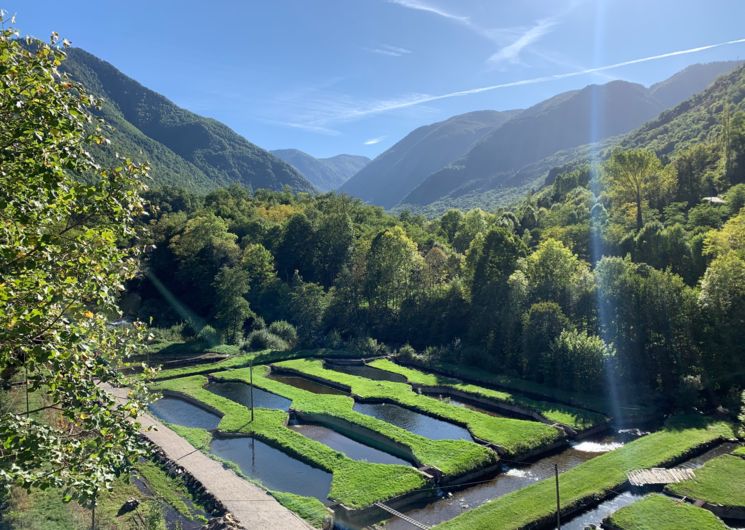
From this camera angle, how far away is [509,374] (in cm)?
5028

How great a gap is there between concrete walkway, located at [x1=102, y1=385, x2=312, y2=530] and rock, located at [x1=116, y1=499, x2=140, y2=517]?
353 centimetres

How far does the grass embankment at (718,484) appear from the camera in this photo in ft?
80.1

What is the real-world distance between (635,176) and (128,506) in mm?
76474

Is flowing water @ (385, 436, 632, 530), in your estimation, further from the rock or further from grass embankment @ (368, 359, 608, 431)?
the rock

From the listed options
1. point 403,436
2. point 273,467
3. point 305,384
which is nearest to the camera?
point 273,467

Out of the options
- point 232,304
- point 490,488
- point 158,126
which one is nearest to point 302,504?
point 490,488

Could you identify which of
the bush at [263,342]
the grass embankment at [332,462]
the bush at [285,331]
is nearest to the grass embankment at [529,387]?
the grass embankment at [332,462]

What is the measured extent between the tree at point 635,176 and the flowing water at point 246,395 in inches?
2233

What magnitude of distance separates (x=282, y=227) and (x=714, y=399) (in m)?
71.7

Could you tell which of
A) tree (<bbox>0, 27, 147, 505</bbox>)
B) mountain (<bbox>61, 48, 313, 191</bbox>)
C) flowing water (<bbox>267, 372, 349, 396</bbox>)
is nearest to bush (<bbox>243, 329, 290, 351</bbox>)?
flowing water (<bbox>267, 372, 349, 396</bbox>)

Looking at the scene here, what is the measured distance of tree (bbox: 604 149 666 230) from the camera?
74312 millimetres

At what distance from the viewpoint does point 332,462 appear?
31.2 metres

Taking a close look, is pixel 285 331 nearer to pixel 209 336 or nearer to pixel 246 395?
pixel 209 336

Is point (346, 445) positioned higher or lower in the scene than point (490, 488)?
lower
